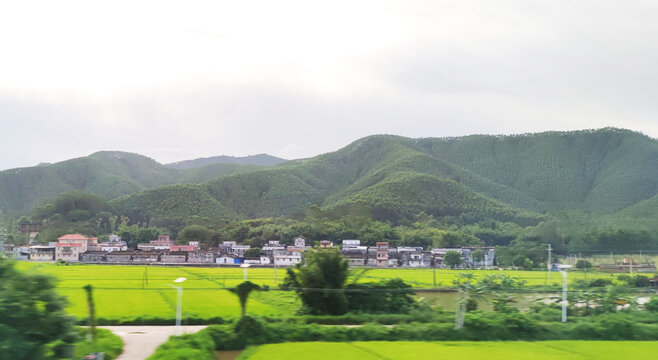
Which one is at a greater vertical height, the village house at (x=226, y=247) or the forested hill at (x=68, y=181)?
the forested hill at (x=68, y=181)

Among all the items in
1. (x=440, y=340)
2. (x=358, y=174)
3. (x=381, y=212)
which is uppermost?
(x=358, y=174)

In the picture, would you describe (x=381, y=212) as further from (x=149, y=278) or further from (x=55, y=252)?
(x=149, y=278)

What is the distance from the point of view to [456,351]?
12055 mm

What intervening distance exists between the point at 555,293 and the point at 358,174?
238 feet

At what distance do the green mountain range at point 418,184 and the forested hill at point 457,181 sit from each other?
16 cm

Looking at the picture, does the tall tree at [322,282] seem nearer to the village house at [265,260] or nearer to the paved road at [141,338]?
the paved road at [141,338]

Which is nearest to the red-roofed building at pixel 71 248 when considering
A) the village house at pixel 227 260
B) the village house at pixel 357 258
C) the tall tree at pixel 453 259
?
the village house at pixel 227 260

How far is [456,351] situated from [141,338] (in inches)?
285

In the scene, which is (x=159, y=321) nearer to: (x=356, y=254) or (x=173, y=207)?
(x=356, y=254)

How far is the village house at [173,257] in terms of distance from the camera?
41031mm

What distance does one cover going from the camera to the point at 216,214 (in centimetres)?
6925

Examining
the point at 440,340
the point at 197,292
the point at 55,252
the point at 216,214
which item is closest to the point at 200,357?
the point at 440,340

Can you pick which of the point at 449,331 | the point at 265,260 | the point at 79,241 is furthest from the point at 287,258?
the point at 449,331

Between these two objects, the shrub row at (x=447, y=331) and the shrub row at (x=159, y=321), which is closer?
the shrub row at (x=447, y=331)
